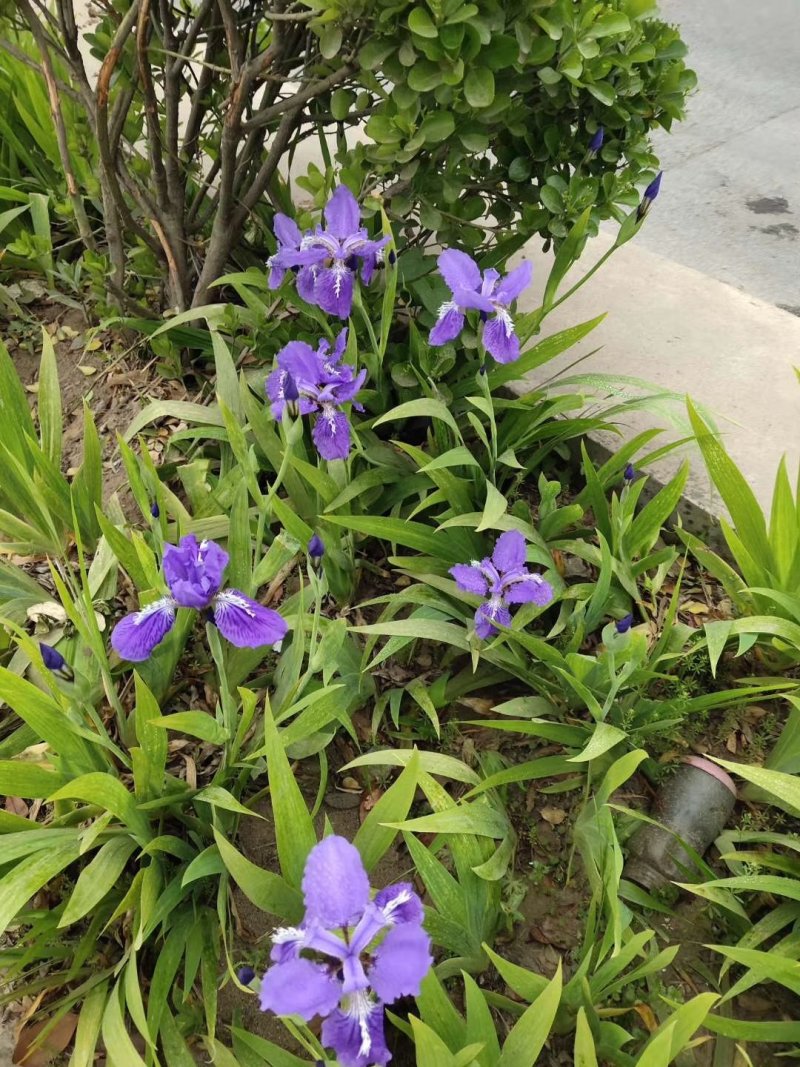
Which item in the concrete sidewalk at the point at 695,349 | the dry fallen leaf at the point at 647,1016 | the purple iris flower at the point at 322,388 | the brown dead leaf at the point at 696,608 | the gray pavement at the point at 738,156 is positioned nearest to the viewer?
the dry fallen leaf at the point at 647,1016

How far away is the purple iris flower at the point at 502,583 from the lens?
144 cm

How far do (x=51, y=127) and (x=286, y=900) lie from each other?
227cm

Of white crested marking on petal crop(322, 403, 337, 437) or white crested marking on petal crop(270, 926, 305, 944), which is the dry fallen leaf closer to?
white crested marking on petal crop(270, 926, 305, 944)

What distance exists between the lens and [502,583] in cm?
144

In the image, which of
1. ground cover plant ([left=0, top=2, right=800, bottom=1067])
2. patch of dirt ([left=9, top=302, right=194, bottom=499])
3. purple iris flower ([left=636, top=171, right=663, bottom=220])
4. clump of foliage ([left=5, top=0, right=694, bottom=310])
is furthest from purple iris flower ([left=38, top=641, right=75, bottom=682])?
purple iris flower ([left=636, top=171, right=663, bottom=220])

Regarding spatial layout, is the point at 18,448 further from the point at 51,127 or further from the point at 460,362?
the point at 51,127

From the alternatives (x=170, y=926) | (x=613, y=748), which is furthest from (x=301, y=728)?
(x=613, y=748)

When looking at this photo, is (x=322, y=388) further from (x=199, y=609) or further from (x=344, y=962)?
(x=344, y=962)

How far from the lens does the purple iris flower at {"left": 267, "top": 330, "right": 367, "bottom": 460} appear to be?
1.42 metres

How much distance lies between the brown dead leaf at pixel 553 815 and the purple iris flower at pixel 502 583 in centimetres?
36

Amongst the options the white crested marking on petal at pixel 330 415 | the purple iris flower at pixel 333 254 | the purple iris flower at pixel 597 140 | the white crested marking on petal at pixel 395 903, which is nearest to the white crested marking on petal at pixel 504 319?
the purple iris flower at pixel 333 254

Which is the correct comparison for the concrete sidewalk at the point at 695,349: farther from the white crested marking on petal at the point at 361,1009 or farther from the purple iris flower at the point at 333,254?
the white crested marking on petal at the point at 361,1009

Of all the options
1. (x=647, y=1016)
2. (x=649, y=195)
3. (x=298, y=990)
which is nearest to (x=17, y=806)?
(x=298, y=990)

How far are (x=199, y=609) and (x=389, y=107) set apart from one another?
112 centimetres
